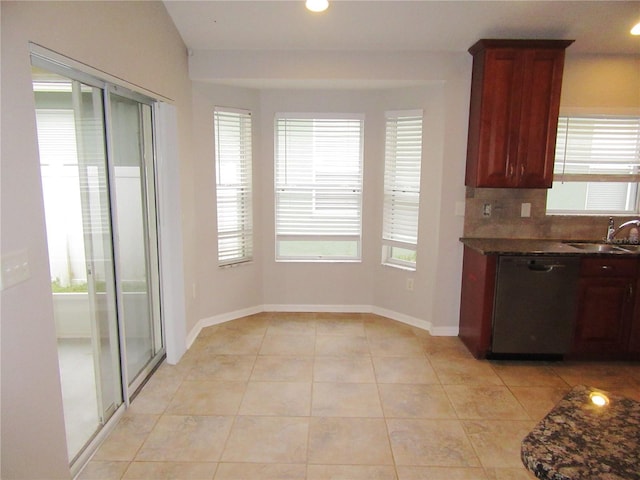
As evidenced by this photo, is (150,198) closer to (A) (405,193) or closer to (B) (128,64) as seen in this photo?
(B) (128,64)

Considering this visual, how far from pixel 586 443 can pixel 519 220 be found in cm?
323

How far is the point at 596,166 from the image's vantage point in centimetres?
379

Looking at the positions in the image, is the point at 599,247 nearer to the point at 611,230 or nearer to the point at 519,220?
the point at 611,230

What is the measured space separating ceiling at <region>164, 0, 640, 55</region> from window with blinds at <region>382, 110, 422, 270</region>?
70cm

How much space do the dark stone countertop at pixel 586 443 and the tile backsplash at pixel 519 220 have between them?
288 centimetres

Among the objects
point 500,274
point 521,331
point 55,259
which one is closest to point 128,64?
point 55,259

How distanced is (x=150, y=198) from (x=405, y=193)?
7.51 ft

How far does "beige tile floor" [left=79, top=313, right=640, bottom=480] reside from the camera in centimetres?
218

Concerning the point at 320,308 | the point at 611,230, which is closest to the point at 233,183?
the point at 320,308

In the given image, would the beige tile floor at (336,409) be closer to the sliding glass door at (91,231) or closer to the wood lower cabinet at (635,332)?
the wood lower cabinet at (635,332)

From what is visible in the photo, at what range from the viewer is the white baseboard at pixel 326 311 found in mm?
3916

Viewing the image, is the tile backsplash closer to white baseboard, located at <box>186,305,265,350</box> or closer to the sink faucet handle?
the sink faucet handle

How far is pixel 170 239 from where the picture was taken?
3.28 meters

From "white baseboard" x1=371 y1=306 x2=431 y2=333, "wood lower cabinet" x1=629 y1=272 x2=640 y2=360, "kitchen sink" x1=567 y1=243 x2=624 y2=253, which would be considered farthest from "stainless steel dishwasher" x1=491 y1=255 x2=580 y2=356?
"white baseboard" x1=371 y1=306 x2=431 y2=333
